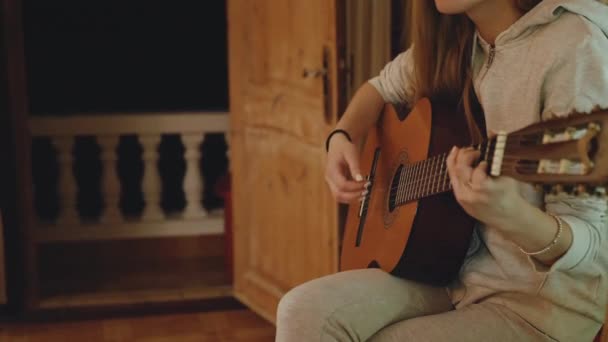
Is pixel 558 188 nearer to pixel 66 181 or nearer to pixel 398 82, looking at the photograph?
pixel 398 82

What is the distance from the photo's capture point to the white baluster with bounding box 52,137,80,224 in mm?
3537

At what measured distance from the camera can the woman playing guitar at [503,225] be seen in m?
1.08

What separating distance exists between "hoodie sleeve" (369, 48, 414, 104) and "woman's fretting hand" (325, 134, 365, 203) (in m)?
0.13

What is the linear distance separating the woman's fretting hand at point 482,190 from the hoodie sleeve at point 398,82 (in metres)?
0.60

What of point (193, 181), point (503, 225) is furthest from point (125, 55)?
point (503, 225)

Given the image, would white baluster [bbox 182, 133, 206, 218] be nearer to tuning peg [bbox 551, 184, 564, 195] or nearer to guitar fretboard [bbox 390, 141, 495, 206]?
guitar fretboard [bbox 390, 141, 495, 206]

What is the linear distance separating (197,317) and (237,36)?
1.03 m

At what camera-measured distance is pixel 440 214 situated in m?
1.27

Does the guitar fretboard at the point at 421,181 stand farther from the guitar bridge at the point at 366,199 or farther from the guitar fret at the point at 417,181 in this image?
the guitar bridge at the point at 366,199

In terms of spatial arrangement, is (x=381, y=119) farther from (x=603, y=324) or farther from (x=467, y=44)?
(x=603, y=324)

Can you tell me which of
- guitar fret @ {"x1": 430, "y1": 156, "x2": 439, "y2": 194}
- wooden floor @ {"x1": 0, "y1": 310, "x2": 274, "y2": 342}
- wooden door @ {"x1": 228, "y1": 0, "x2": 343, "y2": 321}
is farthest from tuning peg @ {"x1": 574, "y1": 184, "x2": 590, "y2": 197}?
wooden floor @ {"x1": 0, "y1": 310, "x2": 274, "y2": 342}

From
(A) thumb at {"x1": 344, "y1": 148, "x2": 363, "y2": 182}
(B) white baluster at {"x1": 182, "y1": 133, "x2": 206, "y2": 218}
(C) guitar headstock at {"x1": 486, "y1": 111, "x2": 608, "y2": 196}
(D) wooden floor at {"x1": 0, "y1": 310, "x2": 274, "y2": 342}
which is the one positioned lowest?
(D) wooden floor at {"x1": 0, "y1": 310, "x2": 274, "y2": 342}

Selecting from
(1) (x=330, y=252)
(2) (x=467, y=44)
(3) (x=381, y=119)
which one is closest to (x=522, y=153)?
(2) (x=467, y=44)

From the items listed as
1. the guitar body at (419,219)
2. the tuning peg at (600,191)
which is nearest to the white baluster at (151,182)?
the guitar body at (419,219)
